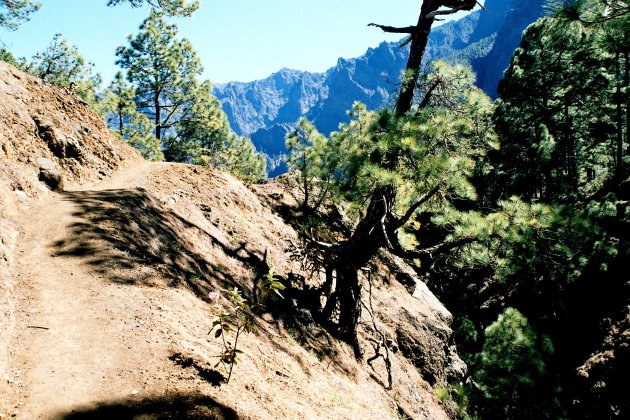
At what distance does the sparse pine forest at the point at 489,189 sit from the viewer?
5234 mm

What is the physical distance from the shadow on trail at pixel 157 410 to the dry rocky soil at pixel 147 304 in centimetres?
1

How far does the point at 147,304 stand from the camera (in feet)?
14.3

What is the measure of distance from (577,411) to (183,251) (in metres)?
10.8

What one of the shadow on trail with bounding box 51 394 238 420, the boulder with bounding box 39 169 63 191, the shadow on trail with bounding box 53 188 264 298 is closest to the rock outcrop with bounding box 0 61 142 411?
the boulder with bounding box 39 169 63 191

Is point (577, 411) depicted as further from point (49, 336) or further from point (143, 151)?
point (143, 151)

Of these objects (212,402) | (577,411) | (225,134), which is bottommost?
(212,402)

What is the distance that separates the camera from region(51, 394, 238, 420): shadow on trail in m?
2.57

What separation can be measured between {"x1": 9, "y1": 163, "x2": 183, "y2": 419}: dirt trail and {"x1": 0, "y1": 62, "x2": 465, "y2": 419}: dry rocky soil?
1 cm

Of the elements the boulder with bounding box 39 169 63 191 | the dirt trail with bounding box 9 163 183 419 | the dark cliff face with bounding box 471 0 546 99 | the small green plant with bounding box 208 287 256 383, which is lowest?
the dirt trail with bounding box 9 163 183 419

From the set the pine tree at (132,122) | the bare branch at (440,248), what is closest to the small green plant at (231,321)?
the bare branch at (440,248)

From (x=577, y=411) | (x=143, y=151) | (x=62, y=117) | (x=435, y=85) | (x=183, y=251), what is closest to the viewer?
(x=435, y=85)

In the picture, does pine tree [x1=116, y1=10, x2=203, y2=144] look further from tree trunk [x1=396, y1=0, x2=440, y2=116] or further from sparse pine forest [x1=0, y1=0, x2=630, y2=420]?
tree trunk [x1=396, y1=0, x2=440, y2=116]

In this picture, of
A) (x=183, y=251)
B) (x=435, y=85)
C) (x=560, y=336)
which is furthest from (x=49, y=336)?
(x=560, y=336)

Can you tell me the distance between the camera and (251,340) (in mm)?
5320
